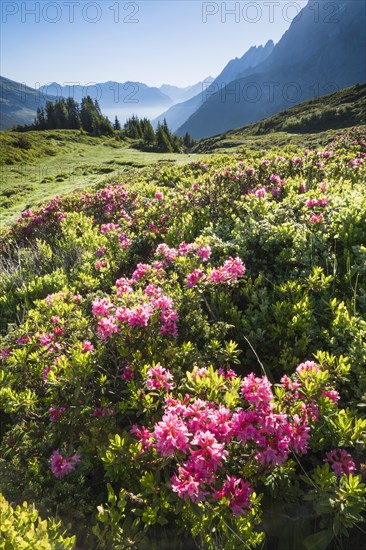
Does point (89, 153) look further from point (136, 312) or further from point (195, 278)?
point (136, 312)

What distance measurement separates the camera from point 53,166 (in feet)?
142

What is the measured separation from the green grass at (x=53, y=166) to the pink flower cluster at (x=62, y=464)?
53.4 feet

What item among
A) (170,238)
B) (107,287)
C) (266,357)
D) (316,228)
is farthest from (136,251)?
(266,357)

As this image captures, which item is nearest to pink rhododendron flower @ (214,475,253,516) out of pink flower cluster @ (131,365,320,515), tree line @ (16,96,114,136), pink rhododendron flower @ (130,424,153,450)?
pink flower cluster @ (131,365,320,515)

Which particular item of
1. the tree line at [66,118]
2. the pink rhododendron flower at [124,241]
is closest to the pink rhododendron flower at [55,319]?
the pink rhododendron flower at [124,241]

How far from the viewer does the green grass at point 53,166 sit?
2378 centimetres

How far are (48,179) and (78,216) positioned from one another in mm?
25467

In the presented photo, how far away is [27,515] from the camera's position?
1.87 meters

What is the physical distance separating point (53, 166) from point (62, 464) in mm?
45955

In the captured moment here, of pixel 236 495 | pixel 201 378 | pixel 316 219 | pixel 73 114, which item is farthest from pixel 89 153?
pixel 236 495

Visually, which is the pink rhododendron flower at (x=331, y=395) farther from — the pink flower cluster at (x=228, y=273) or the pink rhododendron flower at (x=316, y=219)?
the pink rhododendron flower at (x=316, y=219)

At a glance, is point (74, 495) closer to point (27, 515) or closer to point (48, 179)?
point (27, 515)

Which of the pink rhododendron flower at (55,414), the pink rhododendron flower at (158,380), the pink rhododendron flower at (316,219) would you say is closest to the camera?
the pink rhododendron flower at (158,380)

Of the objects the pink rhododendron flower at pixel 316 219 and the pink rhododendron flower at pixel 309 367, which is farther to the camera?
the pink rhododendron flower at pixel 316 219
